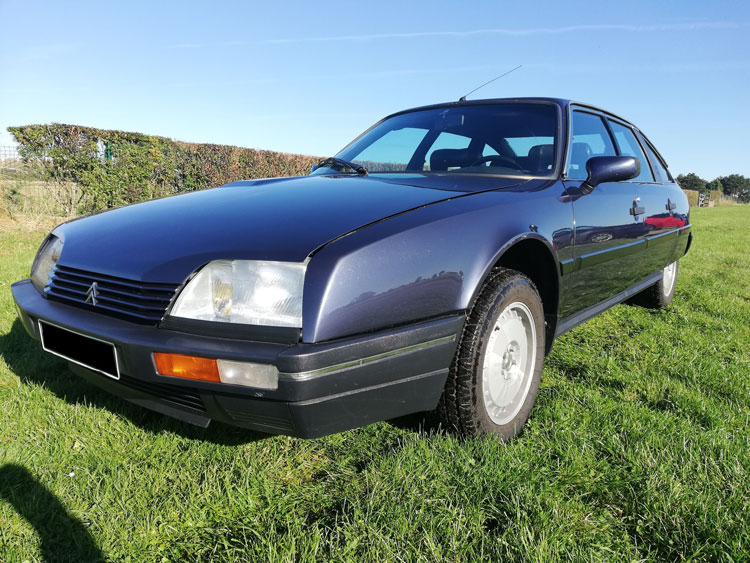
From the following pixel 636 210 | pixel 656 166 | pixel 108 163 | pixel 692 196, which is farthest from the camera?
pixel 692 196

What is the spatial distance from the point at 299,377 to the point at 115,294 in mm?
718

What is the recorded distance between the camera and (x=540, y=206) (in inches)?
80.6

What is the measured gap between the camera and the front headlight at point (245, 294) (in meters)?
1.35

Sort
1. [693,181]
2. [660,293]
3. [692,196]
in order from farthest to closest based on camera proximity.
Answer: [693,181]
[692,196]
[660,293]

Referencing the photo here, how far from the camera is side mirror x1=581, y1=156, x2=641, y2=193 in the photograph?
2400 millimetres

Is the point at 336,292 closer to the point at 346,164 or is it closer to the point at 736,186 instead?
the point at 346,164

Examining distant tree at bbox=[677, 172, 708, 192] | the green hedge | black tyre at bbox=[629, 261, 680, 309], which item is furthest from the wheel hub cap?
distant tree at bbox=[677, 172, 708, 192]

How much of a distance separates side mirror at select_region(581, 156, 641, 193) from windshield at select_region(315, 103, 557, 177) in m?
0.21

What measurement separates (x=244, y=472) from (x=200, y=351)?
21.3 inches

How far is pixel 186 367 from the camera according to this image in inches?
53.3

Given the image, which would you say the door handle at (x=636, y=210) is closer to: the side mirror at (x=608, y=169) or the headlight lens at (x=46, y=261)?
the side mirror at (x=608, y=169)

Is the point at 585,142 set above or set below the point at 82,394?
above

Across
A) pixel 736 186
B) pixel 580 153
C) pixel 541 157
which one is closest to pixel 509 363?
pixel 541 157

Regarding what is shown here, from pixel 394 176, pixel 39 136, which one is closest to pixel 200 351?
pixel 394 176
